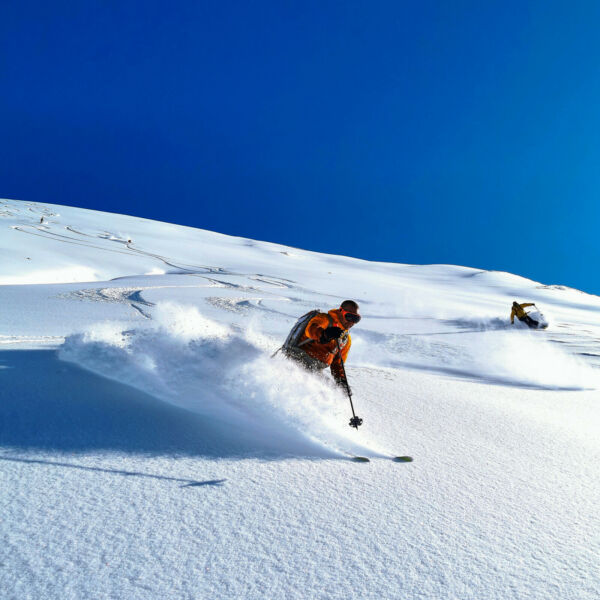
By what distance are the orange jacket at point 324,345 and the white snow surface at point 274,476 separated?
26 cm

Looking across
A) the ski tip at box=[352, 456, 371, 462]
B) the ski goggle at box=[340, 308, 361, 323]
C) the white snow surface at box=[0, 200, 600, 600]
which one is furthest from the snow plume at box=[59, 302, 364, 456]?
the ski goggle at box=[340, 308, 361, 323]

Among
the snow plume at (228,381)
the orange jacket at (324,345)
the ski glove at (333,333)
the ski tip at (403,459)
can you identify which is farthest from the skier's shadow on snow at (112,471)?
the orange jacket at (324,345)

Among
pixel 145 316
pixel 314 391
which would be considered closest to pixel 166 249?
pixel 145 316

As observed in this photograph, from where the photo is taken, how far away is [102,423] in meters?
3.21

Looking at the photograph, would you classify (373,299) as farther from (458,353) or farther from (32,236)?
(32,236)

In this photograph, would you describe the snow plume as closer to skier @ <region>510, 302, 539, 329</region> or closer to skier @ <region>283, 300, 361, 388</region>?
skier @ <region>283, 300, 361, 388</region>

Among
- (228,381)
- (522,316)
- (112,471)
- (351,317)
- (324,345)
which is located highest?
(522,316)

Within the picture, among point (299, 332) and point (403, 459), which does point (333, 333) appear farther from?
point (403, 459)

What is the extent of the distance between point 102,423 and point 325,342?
2.30m

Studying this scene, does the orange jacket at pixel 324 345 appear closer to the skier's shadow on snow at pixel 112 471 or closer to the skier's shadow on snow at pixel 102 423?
the skier's shadow on snow at pixel 102 423

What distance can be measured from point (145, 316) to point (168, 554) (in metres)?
8.51

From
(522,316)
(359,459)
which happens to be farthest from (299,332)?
(522,316)

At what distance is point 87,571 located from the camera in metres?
1.74

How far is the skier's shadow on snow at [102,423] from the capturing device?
9.39 ft
